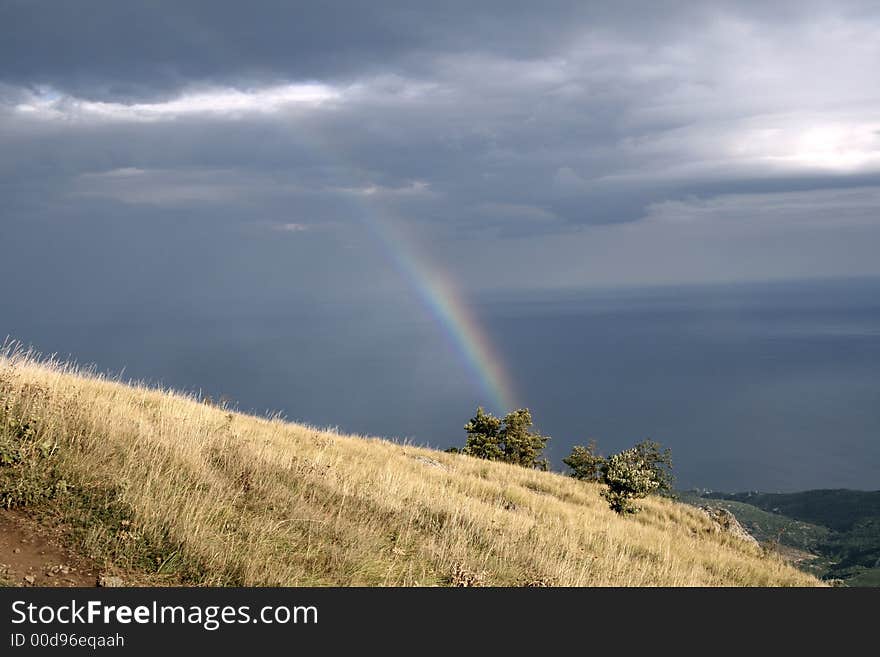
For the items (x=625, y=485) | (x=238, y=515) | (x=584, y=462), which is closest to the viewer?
(x=238, y=515)

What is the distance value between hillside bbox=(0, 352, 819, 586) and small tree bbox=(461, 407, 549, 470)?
80.4ft

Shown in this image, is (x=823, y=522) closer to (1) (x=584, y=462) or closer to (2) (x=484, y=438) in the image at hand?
(1) (x=584, y=462)

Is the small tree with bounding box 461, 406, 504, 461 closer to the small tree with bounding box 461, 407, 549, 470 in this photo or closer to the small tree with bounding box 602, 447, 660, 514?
the small tree with bounding box 461, 407, 549, 470

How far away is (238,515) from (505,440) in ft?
109

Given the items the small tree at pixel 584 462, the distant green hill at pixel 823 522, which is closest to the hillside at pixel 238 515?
the small tree at pixel 584 462

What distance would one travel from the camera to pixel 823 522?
456 ft

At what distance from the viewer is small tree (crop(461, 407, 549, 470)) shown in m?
37.3

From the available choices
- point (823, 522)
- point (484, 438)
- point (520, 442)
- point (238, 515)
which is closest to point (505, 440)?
point (520, 442)

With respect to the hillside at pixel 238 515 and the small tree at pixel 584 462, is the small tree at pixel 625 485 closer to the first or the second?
the hillside at pixel 238 515

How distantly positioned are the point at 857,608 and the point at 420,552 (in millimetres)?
4772

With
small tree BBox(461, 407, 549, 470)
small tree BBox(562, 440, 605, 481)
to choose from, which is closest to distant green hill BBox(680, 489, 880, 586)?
small tree BBox(562, 440, 605, 481)

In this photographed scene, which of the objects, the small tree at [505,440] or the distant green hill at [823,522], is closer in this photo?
the small tree at [505,440]

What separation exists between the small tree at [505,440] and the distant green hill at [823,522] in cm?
4399

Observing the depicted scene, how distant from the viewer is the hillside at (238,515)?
5.61m
